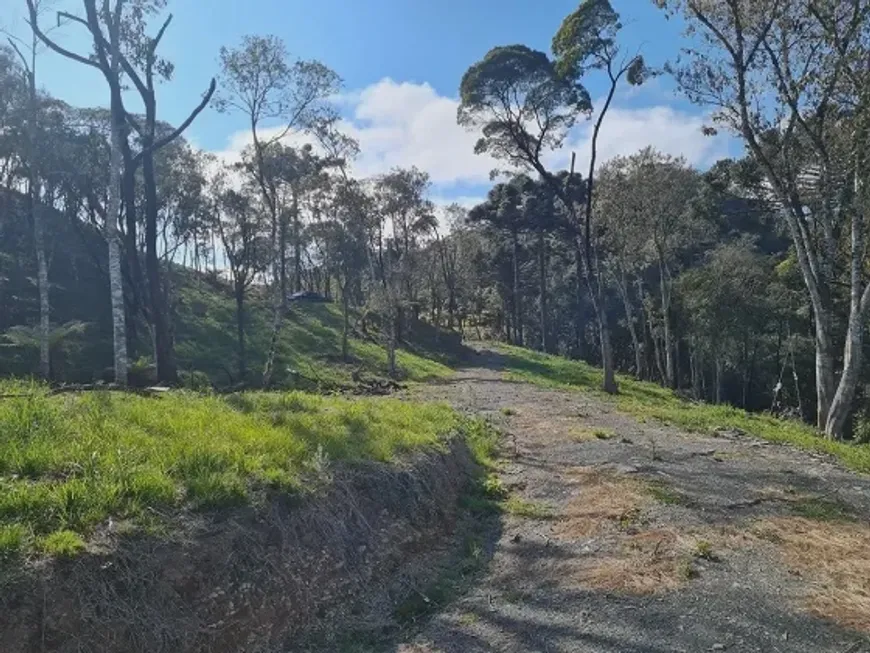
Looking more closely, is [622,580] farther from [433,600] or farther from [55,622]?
[55,622]

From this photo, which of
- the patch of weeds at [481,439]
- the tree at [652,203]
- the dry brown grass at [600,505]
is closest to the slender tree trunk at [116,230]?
the patch of weeds at [481,439]

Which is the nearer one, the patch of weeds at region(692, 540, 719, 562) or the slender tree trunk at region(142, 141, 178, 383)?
the patch of weeds at region(692, 540, 719, 562)

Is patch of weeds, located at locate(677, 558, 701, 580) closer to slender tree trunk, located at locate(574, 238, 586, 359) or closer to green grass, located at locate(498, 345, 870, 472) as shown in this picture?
green grass, located at locate(498, 345, 870, 472)

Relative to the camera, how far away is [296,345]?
108 ft

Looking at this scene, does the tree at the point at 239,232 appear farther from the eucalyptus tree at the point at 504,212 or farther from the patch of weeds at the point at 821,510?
the patch of weeds at the point at 821,510

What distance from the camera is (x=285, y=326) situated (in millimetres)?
36500

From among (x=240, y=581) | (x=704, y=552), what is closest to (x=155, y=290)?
(x=240, y=581)

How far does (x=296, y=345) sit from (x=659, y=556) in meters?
28.7

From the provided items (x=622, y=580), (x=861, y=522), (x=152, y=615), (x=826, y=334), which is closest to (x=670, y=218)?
(x=826, y=334)

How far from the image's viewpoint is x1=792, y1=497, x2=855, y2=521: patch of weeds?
6875mm

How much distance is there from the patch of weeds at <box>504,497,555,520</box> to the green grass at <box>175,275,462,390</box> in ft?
46.2

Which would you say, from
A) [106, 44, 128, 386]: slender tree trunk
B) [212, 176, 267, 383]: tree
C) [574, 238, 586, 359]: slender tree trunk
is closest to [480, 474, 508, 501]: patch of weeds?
[106, 44, 128, 386]: slender tree trunk

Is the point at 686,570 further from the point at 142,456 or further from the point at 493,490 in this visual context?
the point at 142,456

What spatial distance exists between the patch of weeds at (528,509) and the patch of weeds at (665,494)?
121 centimetres
